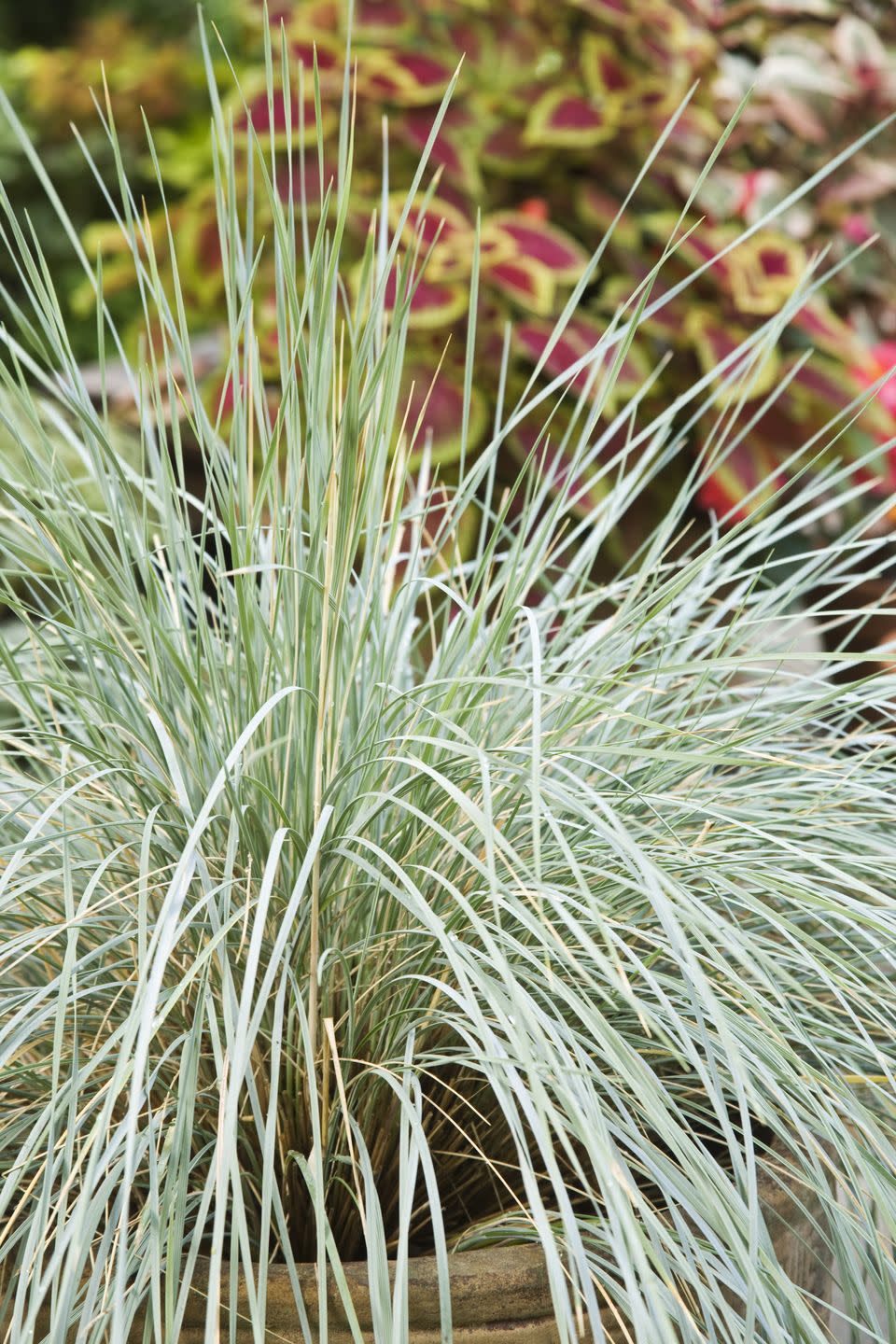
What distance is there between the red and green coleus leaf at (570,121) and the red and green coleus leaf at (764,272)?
10.9 inches

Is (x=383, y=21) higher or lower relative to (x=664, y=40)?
higher

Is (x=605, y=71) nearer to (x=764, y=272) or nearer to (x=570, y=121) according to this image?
(x=570, y=121)

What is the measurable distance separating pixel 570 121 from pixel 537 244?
0.22m

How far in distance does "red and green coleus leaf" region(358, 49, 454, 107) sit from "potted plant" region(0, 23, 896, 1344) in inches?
51.0

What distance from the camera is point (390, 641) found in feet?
2.92

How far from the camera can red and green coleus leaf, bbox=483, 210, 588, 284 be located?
201 cm

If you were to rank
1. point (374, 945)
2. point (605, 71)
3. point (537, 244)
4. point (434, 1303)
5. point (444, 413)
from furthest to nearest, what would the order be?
point (605, 71), point (537, 244), point (444, 413), point (374, 945), point (434, 1303)

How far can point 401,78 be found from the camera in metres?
2.06

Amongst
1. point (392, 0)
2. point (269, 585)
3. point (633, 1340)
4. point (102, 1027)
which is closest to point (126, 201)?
point (269, 585)

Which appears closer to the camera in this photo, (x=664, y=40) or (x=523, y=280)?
(x=523, y=280)

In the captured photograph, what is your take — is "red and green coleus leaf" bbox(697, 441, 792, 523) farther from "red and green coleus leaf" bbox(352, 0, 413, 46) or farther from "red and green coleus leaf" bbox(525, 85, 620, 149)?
"red and green coleus leaf" bbox(352, 0, 413, 46)

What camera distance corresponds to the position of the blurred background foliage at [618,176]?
2029mm

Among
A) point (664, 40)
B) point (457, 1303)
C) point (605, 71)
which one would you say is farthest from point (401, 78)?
point (457, 1303)

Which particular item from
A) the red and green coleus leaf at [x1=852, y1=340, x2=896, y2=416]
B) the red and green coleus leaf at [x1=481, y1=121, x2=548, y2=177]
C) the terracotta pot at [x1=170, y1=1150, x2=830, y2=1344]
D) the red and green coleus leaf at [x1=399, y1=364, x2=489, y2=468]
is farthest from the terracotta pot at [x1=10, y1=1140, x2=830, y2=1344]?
the red and green coleus leaf at [x1=481, y1=121, x2=548, y2=177]
